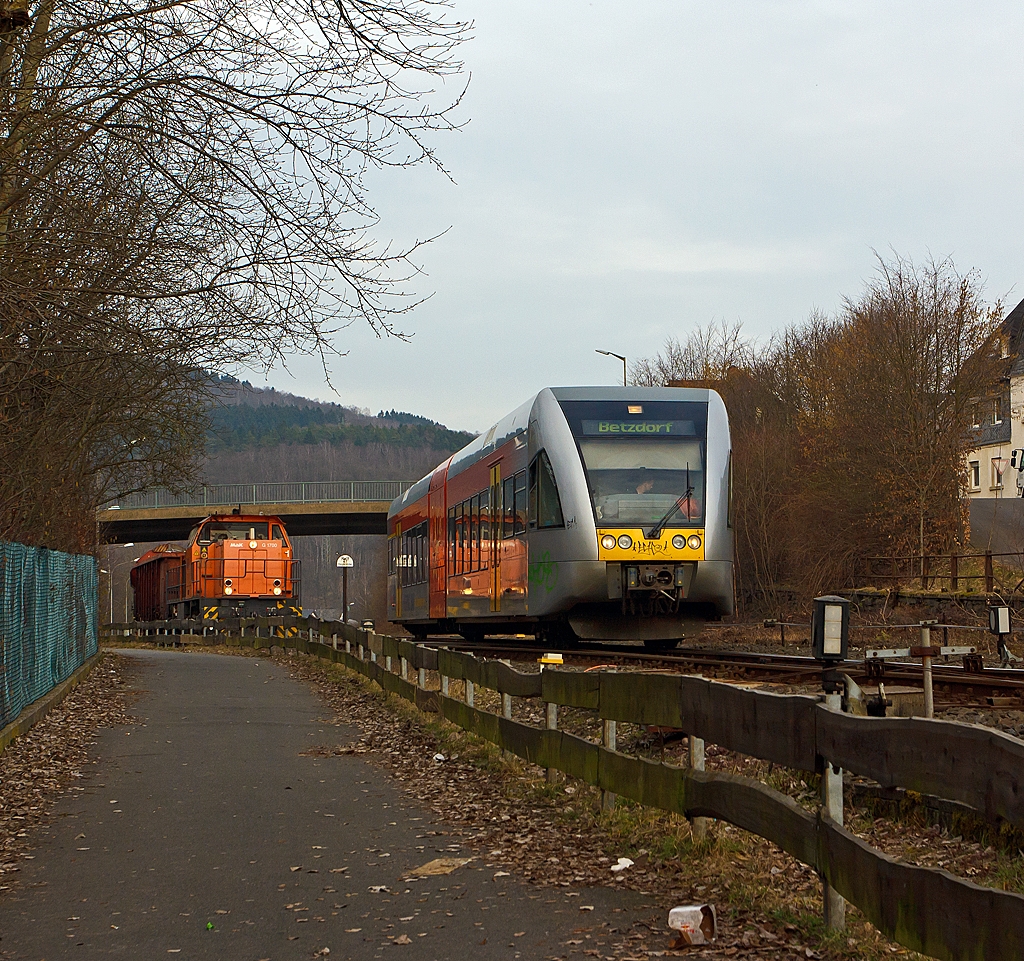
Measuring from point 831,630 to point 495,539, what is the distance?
1391 cm

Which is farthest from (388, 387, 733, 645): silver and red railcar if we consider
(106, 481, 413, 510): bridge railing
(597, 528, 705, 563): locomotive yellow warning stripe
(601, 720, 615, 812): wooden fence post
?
(106, 481, 413, 510): bridge railing

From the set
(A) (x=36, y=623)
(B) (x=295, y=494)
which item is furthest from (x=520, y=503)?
(B) (x=295, y=494)

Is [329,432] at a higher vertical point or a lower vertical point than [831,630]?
higher

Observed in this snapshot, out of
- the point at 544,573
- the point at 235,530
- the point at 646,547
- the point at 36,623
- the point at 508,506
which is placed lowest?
the point at 36,623

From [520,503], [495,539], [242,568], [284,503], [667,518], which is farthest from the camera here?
[284,503]

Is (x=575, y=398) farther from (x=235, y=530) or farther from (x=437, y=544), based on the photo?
(x=235, y=530)

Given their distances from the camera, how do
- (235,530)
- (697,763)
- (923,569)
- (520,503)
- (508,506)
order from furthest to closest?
(235,530), (923,569), (508,506), (520,503), (697,763)

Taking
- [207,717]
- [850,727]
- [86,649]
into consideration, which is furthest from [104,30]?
[86,649]

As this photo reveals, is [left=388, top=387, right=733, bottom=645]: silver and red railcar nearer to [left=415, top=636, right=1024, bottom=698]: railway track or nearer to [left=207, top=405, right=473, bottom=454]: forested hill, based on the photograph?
[left=415, top=636, right=1024, bottom=698]: railway track

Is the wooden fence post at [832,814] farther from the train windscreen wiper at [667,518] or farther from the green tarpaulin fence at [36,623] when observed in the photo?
the train windscreen wiper at [667,518]

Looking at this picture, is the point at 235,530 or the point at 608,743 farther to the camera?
the point at 235,530

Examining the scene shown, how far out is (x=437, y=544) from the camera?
25.8 meters

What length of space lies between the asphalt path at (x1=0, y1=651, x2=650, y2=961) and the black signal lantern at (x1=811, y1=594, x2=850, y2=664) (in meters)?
1.75

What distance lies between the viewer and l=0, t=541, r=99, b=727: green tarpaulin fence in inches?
496
